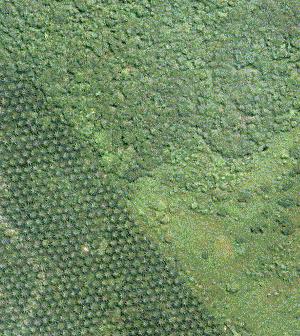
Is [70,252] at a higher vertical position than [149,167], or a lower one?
lower

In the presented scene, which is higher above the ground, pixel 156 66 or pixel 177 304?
pixel 156 66

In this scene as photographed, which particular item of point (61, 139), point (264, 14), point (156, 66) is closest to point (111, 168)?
point (61, 139)

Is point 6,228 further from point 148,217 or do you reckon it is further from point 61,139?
point 148,217

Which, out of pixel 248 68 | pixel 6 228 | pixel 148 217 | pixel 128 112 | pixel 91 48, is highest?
pixel 248 68

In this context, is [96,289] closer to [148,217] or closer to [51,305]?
[51,305]

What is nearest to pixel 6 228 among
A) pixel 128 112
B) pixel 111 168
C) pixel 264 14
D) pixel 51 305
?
pixel 51 305

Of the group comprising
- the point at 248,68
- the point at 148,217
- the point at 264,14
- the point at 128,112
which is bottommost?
the point at 148,217
